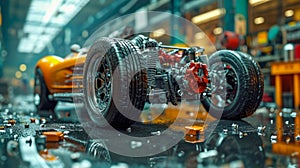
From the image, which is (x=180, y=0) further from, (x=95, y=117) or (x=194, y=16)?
(x=95, y=117)

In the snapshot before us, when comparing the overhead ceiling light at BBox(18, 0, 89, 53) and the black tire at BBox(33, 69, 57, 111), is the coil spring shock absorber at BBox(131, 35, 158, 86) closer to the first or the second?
the black tire at BBox(33, 69, 57, 111)

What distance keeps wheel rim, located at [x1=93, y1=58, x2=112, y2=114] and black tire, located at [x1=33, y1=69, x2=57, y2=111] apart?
6.63ft

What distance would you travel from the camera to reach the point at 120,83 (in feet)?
7.25

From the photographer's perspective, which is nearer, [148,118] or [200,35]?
[148,118]

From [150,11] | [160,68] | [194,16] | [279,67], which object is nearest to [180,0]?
[150,11]

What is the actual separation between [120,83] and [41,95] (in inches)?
107

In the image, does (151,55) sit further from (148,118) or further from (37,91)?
(37,91)

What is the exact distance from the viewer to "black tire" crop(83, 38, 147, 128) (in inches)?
87.0

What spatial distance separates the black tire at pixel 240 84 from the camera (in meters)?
3.06

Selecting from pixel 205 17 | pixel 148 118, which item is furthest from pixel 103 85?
pixel 205 17

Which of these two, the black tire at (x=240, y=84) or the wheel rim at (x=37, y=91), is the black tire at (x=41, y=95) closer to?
the wheel rim at (x=37, y=91)

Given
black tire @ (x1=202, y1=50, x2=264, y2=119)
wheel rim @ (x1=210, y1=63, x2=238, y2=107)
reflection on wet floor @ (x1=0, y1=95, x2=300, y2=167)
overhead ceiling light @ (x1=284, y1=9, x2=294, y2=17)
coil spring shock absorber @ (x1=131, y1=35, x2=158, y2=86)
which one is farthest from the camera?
overhead ceiling light @ (x1=284, y1=9, x2=294, y2=17)

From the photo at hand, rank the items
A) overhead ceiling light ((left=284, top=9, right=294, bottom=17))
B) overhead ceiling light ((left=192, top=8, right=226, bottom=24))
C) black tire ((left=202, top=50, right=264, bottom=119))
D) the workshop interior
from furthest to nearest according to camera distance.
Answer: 1. overhead ceiling light ((left=192, top=8, right=226, bottom=24))
2. overhead ceiling light ((left=284, top=9, right=294, bottom=17))
3. black tire ((left=202, top=50, right=264, bottom=119))
4. the workshop interior

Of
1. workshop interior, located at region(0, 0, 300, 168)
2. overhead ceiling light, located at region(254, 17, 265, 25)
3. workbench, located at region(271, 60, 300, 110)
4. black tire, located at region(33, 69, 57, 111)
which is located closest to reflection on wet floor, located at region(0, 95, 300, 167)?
workshop interior, located at region(0, 0, 300, 168)
